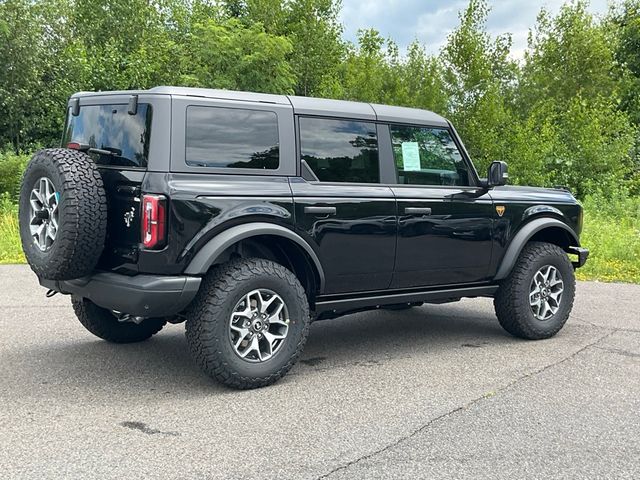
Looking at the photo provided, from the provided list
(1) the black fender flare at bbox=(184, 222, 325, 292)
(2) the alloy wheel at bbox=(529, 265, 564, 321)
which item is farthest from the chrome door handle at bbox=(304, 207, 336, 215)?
(2) the alloy wheel at bbox=(529, 265, 564, 321)

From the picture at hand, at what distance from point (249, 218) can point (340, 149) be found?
1.00m

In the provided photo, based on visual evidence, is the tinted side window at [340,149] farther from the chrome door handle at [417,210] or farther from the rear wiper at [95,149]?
the rear wiper at [95,149]

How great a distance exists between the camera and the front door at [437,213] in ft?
16.4

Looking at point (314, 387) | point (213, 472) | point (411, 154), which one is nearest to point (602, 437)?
point (314, 387)

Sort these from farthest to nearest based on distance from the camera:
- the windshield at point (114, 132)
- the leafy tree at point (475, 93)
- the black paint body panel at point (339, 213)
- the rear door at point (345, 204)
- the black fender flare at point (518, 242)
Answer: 1. the leafy tree at point (475, 93)
2. the black fender flare at point (518, 242)
3. the rear door at point (345, 204)
4. the windshield at point (114, 132)
5. the black paint body panel at point (339, 213)

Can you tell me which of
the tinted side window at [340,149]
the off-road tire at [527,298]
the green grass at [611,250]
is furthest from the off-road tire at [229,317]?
the green grass at [611,250]

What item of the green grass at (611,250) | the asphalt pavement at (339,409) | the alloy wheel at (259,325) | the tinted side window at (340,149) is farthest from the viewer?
the green grass at (611,250)

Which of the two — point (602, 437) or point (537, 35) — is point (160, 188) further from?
point (537, 35)

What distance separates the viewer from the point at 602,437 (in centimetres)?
354

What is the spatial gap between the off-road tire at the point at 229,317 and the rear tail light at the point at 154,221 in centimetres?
46

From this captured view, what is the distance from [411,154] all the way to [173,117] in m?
1.97

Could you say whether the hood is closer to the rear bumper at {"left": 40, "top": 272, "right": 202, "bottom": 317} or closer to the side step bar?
the side step bar

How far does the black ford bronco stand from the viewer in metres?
3.95

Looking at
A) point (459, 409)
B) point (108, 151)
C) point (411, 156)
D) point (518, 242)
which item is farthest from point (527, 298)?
point (108, 151)
